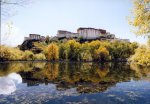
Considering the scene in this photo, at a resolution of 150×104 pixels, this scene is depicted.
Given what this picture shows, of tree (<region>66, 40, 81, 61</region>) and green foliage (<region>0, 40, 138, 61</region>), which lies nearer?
green foliage (<region>0, 40, 138, 61</region>)

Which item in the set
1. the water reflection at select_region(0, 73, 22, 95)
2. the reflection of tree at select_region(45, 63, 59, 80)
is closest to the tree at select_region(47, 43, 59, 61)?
the reflection of tree at select_region(45, 63, 59, 80)

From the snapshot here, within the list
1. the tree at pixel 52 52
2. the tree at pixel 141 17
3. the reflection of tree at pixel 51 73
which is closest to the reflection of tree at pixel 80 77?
the reflection of tree at pixel 51 73

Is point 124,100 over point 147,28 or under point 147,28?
under

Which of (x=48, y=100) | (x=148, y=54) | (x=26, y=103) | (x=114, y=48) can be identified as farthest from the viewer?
(x=114, y=48)

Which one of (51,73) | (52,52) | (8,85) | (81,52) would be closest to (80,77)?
(51,73)

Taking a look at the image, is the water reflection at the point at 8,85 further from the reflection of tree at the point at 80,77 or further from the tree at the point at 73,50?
the tree at the point at 73,50

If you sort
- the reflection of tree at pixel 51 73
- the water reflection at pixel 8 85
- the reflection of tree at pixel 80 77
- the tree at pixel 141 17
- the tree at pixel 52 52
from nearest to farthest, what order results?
the tree at pixel 141 17 < the water reflection at pixel 8 85 < the reflection of tree at pixel 80 77 < the reflection of tree at pixel 51 73 < the tree at pixel 52 52

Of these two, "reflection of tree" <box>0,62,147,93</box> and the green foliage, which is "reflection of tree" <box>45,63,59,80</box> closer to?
"reflection of tree" <box>0,62,147,93</box>

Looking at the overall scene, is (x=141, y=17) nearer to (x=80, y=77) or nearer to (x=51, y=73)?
(x=80, y=77)

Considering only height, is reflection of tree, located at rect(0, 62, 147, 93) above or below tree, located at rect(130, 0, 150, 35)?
below

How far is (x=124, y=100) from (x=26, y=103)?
421 inches

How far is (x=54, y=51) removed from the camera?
144 metres

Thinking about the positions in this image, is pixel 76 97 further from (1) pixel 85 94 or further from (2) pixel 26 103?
(2) pixel 26 103

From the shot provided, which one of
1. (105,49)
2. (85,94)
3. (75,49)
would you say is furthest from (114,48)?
(85,94)
